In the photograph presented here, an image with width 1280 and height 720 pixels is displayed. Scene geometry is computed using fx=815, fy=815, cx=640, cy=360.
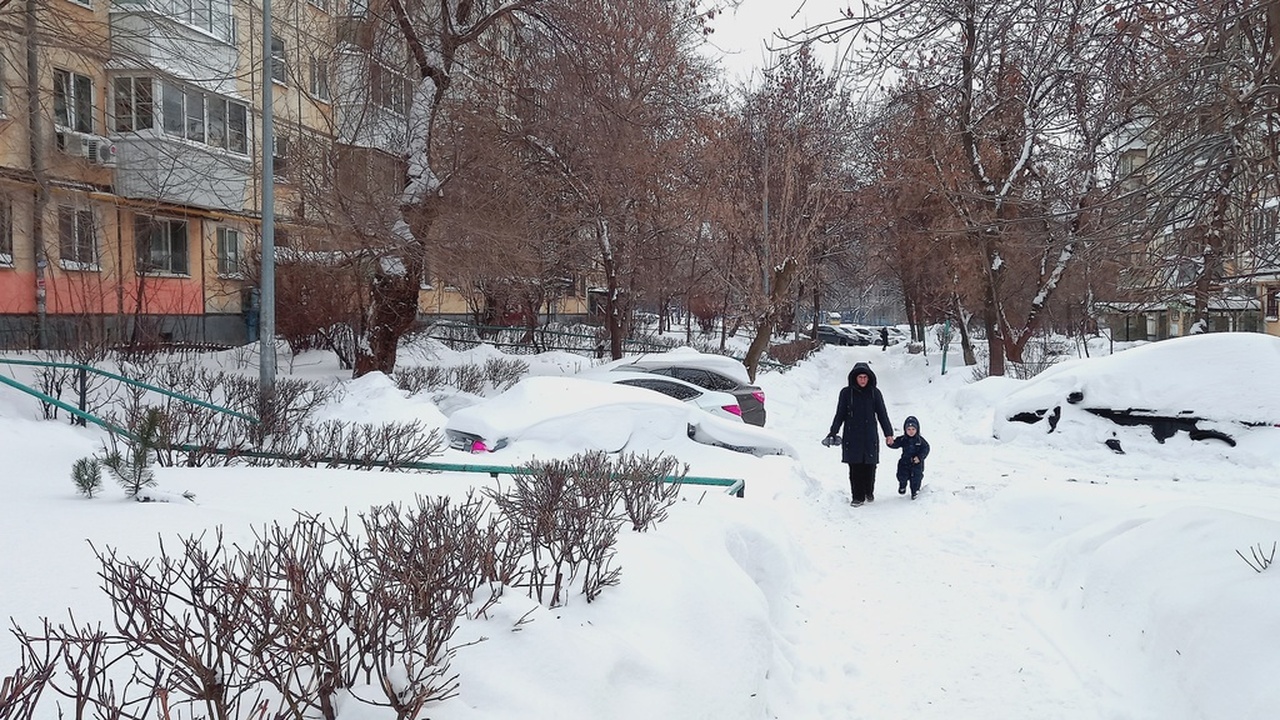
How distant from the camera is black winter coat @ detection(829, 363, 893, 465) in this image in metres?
9.03

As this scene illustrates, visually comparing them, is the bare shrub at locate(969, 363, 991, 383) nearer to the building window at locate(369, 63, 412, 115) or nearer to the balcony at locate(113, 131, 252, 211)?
the building window at locate(369, 63, 412, 115)

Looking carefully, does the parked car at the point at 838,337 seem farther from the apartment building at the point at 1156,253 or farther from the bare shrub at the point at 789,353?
the apartment building at the point at 1156,253

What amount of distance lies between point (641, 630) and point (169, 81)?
9635 mm

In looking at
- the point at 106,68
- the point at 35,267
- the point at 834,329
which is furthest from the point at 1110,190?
the point at 834,329

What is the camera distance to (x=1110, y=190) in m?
7.14

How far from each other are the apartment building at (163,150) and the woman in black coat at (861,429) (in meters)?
8.48

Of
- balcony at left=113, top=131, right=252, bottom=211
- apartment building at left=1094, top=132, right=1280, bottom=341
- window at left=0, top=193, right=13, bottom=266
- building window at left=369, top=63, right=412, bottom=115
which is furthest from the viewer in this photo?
balcony at left=113, top=131, right=252, bottom=211

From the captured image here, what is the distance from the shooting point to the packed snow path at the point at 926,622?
4.33 meters

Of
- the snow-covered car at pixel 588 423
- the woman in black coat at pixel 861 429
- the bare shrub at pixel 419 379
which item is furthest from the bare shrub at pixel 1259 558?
the bare shrub at pixel 419 379

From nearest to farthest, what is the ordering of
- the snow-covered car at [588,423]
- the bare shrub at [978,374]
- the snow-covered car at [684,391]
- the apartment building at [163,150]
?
1. the snow-covered car at [588,423]
2. the apartment building at [163,150]
3. the snow-covered car at [684,391]
4. the bare shrub at [978,374]

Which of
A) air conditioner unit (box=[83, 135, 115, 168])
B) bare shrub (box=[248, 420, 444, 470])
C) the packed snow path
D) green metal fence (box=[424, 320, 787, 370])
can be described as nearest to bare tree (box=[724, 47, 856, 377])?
green metal fence (box=[424, 320, 787, 370])

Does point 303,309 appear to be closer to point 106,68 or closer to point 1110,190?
point 106,68

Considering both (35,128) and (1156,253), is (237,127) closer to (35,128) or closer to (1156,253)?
(35,128)

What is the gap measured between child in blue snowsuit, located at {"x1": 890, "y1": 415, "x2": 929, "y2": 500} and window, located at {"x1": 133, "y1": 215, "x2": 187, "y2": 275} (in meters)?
18.4
